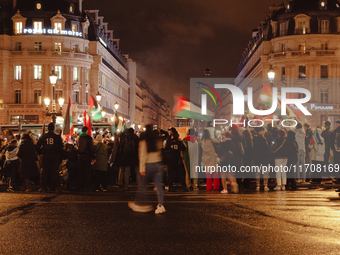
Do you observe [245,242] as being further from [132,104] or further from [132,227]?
[132,104]

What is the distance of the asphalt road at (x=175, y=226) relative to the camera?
6418 mm

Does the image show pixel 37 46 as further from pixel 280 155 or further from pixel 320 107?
pixel 280 155

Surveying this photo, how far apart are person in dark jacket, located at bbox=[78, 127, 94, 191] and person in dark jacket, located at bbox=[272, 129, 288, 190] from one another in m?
5.74

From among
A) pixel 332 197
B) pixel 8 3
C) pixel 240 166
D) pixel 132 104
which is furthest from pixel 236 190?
pixel 132 104

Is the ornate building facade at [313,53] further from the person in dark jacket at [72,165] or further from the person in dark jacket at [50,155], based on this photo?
the person in dark jacket at [50,155]

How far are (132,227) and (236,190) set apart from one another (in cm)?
653

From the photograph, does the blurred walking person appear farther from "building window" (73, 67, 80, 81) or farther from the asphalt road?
"building window" (73, 67, 80, 81)

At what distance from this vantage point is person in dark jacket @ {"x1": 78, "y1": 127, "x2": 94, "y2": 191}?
47.8ft

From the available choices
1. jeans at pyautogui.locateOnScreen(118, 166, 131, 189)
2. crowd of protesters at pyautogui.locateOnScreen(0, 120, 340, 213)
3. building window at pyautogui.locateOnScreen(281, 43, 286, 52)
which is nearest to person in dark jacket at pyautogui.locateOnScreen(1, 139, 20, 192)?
crowd of protesters at pyautogui.locateOnScreen(0, 120, 340, 213)

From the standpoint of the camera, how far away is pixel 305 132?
659 inches

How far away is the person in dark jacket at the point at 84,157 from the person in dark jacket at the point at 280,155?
5.74m

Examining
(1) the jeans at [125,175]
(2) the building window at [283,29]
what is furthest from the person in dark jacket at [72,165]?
(2) the building window at [283,29]

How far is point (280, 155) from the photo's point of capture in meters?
14.5

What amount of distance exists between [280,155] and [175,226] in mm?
7297
